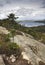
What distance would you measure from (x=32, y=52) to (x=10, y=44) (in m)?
2.95

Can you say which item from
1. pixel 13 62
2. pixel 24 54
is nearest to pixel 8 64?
pixel 13 62

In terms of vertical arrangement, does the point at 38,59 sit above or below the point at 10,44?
below

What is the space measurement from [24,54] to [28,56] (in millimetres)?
508

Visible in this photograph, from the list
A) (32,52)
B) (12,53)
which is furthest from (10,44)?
(32,52)

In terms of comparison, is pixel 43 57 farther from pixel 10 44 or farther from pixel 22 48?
pixel 10 44

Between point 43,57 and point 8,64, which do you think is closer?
point 8,64

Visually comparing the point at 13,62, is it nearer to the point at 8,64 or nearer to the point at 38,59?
the point at 8,64

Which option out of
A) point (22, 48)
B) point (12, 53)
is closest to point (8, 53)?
point (12, 53)

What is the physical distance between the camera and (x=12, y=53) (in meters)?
23.8

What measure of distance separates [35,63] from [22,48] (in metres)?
2.82

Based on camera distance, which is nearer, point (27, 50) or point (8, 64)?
point (8, 64)

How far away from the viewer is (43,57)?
1017 inches

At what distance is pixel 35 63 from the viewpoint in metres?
23.4

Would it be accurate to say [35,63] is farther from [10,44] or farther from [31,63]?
[10,44]
